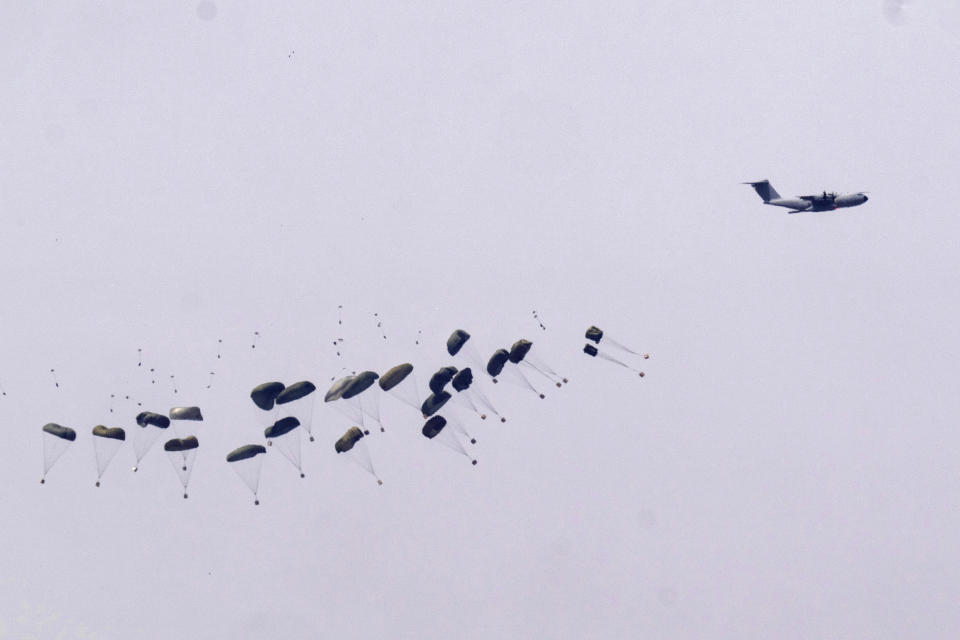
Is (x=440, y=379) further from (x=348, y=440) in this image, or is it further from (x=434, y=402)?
(x=348, y=440)

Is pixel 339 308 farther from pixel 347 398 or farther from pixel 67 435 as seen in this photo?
pixel 67 435

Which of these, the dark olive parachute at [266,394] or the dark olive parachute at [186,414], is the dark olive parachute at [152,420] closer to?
the dark olive parachute at [186,414]

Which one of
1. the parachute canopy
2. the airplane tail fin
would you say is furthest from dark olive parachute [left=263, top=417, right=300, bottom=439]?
the airplane tail fin

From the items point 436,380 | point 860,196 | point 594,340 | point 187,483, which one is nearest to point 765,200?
point 860,196

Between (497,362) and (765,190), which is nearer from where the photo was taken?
(497,362)

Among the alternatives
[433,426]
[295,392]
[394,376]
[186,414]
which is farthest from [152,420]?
[433,426]

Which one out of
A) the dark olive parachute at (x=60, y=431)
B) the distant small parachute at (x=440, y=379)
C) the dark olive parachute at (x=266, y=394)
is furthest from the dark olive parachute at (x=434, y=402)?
the dark olive parachute at (x=60, y=431)
